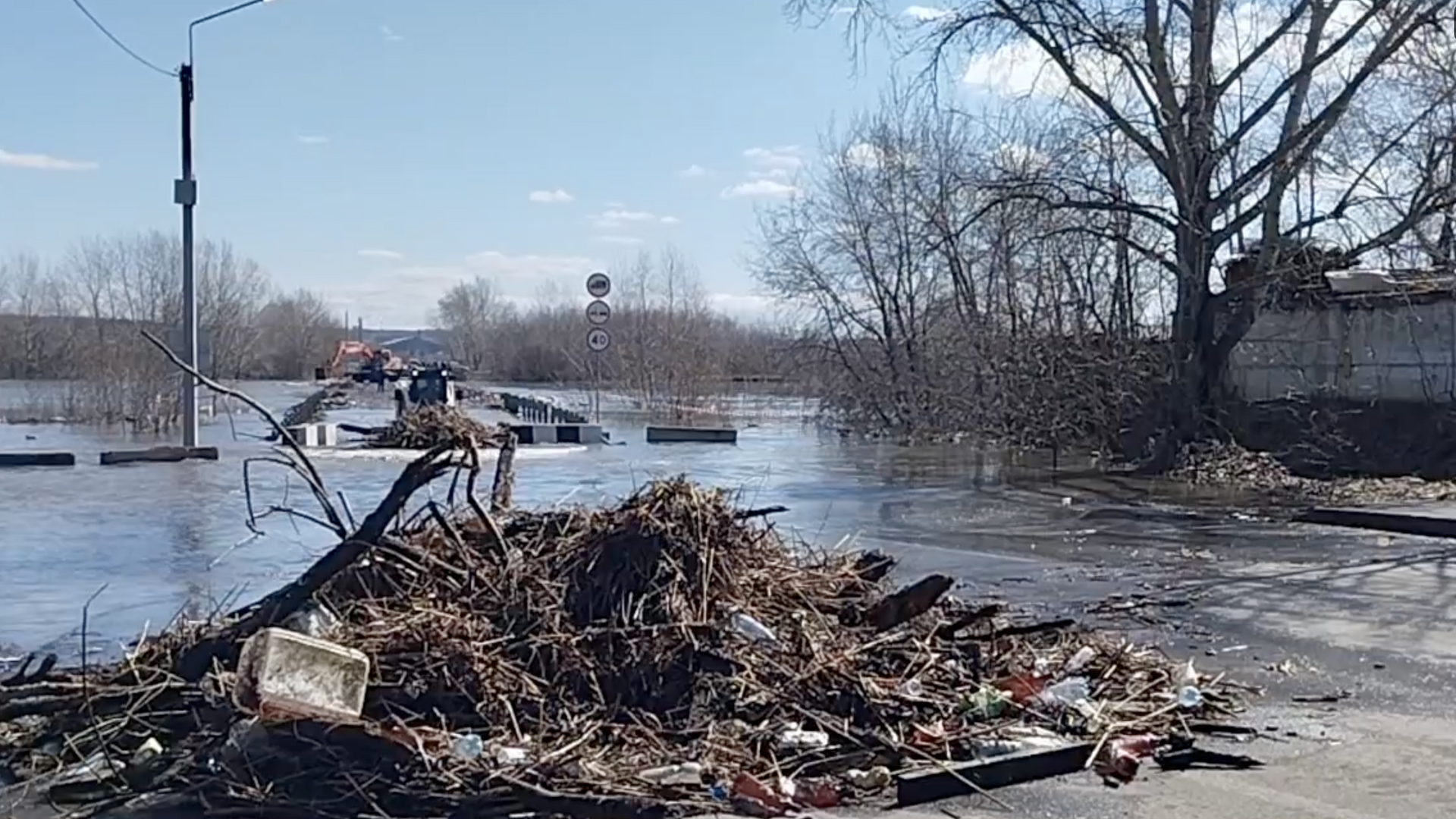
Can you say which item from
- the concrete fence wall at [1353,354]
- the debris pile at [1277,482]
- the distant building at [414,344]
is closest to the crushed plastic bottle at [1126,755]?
the debris pile at [1277,482]

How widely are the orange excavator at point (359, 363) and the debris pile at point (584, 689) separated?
43751mm

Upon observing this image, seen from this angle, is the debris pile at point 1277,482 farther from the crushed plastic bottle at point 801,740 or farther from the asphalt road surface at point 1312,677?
the crushed plastic bottle at point 801,740

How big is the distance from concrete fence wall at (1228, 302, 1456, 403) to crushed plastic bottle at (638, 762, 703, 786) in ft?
72.3

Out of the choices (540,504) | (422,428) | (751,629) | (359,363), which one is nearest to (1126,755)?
(751,629)

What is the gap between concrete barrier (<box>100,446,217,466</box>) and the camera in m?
25.1

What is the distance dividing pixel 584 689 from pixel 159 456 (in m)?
20.1

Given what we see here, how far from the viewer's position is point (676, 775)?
654cm

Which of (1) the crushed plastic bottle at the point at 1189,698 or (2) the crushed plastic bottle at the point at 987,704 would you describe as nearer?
(2) the crushed plastic bottle at the point at 987,704

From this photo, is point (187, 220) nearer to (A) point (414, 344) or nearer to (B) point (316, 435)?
(B) point (316, 435)

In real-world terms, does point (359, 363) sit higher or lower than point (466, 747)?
higher

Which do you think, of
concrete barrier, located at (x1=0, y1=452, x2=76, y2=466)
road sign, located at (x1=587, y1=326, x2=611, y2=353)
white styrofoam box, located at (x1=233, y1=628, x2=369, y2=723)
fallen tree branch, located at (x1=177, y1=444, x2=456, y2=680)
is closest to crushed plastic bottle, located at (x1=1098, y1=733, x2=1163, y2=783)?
white styrofoam box, located at (x1=233, y1=628, x2=369, y2=723)

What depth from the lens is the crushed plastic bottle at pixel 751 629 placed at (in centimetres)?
770

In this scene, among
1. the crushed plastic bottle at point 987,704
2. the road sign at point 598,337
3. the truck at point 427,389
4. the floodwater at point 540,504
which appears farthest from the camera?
the truck at point 427,389

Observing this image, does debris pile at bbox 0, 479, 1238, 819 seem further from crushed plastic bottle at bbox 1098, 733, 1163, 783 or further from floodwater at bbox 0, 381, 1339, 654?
floodwater at bbox 0, 381, 1339, 654
